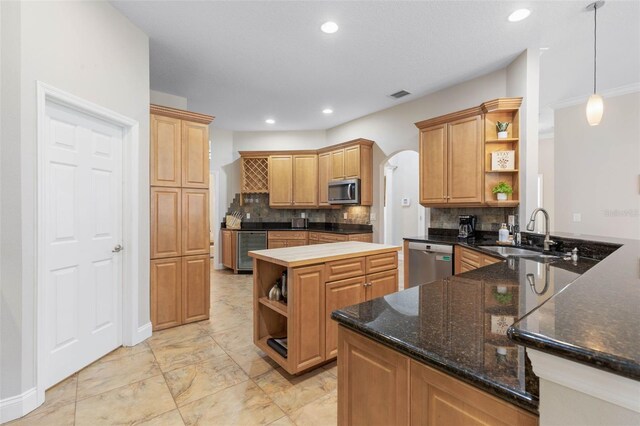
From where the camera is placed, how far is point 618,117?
4.24 meters

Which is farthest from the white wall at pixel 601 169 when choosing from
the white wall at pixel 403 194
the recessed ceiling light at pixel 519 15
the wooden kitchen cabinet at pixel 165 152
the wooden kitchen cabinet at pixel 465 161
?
the wooden kitchen cabinet at pixel 165 152

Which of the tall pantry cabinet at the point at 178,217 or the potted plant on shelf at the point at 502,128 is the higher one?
the potted plant on shelf at the point at 502,128

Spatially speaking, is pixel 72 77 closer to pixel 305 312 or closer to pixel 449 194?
pixel 305 312

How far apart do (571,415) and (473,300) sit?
0.73 meters

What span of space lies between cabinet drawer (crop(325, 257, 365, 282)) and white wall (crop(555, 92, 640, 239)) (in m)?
4.21

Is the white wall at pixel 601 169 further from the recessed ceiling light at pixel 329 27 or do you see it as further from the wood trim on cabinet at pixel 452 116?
the recessed ceiling light at pixel 329 27

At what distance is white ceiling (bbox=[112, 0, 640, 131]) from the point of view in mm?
2547

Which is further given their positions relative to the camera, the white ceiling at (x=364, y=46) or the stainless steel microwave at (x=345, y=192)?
the stainless steel microwave at (x=345, y=192)

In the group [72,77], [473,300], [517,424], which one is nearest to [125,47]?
[72,77]

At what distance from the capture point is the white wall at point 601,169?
4.12m

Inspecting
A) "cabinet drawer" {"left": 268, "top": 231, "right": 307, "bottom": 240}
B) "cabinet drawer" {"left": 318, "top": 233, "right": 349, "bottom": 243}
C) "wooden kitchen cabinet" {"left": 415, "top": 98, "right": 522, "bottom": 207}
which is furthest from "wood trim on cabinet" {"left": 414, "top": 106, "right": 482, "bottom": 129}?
"cabinet drawer" {"left": 268, "top": 231, "right": 307, "bottom": 240}

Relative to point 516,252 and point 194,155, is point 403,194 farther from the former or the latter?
point 194,155

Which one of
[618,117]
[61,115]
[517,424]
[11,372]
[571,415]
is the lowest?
[11,372]

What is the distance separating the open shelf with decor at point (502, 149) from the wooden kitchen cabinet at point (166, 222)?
3.46 meters
